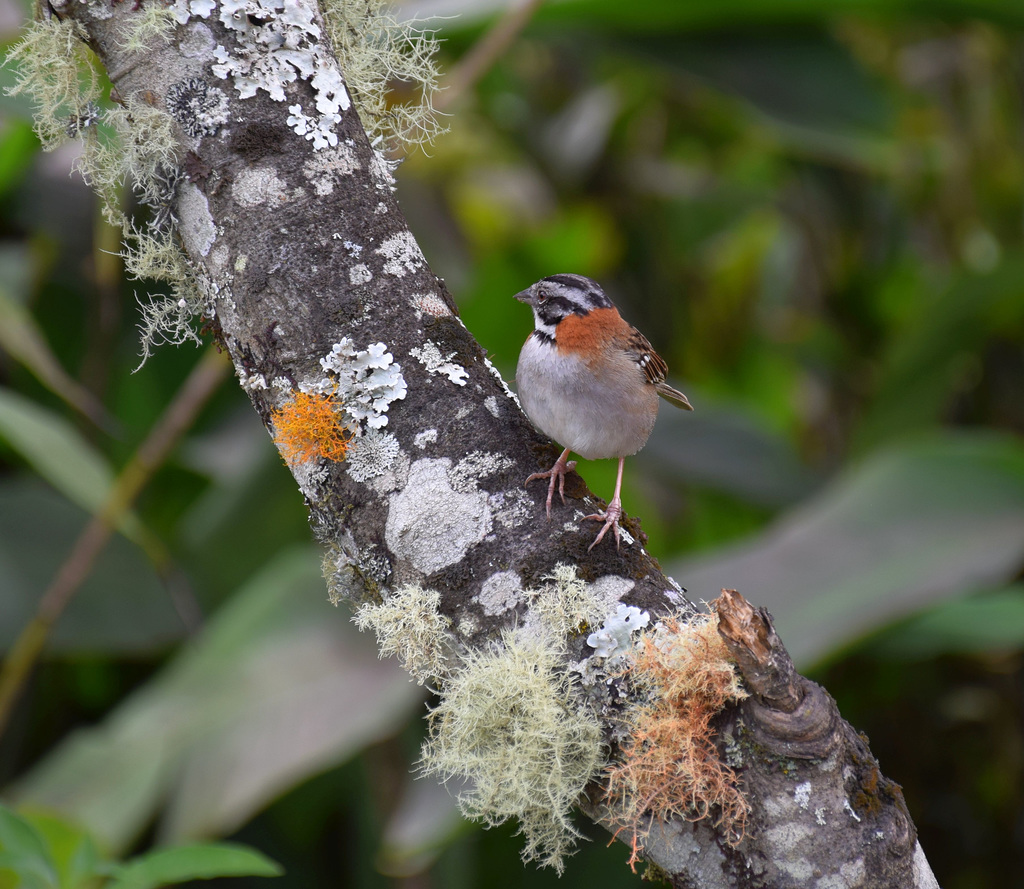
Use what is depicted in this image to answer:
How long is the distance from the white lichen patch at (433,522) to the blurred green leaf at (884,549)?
148 centimetres

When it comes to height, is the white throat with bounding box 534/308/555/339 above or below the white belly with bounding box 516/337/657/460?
above

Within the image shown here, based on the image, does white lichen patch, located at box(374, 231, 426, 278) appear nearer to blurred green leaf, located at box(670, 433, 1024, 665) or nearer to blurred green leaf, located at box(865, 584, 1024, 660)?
blurred green leaf, located at box(670, 433, 1024, 665)

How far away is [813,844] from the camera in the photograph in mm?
963

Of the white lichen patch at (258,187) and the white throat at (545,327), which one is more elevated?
the white lichen patch at (258,187)

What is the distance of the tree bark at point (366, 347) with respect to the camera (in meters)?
1.11

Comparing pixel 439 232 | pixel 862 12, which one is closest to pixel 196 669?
pixel 439 232

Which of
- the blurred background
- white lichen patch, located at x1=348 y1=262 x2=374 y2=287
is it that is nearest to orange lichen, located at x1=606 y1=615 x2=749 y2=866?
white lichen patch, located at x1=348 y1=262 x2=374 y2=287

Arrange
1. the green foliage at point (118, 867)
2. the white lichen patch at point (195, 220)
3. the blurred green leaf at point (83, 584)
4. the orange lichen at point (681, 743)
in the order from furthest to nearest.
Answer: the blurred green leaf at point (83, 584) < the green foliage at point (118, 867) < the white lichen patch at point (195, 220) < the orange lichen at point (681, 743)

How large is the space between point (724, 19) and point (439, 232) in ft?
5.63

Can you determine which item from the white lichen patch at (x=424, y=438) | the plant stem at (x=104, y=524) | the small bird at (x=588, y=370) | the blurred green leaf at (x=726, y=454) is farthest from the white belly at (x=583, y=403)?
the blurred green leaf at (x=726, y=454)

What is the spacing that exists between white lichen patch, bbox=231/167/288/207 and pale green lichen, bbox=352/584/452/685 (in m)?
0.52

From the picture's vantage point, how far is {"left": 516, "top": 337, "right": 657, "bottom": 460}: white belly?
4.83 ft

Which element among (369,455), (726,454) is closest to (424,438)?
(369,455)

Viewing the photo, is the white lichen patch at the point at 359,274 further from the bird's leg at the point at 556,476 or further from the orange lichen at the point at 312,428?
the bird's leg at the point at 556,476
